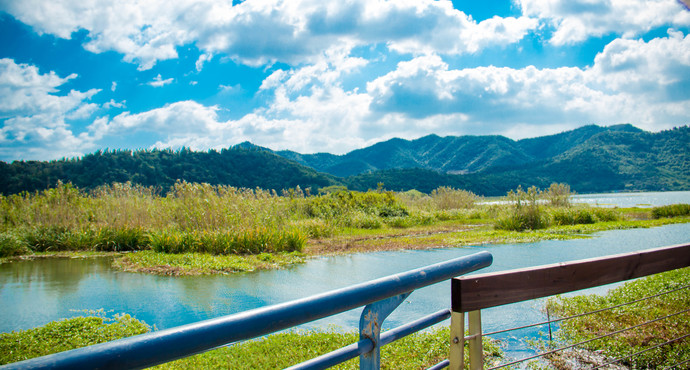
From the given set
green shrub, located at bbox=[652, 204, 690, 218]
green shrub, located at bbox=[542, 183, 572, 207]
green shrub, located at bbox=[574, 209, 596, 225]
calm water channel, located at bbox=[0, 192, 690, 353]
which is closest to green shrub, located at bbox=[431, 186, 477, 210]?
green shrub, located at bbox=[542, 183, 572, 207]

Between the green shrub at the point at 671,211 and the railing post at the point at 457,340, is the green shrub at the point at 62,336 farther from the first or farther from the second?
the green shrub at the point at 671,211

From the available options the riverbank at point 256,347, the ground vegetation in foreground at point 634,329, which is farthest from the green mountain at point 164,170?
the ground vegetation in foreground at point 634,329

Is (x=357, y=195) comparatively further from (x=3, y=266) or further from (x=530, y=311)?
(x=530, y=311)

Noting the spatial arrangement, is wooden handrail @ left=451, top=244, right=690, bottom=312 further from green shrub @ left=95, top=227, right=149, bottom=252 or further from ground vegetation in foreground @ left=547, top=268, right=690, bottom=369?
green shrub @ left=95, top=227, right=149, bottom=252

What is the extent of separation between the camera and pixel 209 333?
0.79 m

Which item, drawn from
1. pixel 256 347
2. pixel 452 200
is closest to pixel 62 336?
pixel 256 347

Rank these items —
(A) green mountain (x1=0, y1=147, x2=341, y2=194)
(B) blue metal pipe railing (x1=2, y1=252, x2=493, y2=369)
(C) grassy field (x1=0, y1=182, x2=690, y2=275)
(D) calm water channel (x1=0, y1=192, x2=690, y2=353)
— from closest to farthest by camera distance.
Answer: (B) blue metal pipe railing (x1=2, y1=252, x2=493, y2=369), (D) calm water channel (x1=0, y1=192, x2=690, y2=353), (C) grassy field (x1=0, y1=182, x2=690, y2=275), (A) green mountain (x1=0, y1=147, x2=341, y2=194)

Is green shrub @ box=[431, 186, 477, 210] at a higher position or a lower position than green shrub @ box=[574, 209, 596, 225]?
higher

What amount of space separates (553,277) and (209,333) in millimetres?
1282

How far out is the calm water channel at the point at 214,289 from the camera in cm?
604

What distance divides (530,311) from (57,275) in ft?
30.8

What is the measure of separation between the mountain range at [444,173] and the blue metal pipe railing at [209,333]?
155ft

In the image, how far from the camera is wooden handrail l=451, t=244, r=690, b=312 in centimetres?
134

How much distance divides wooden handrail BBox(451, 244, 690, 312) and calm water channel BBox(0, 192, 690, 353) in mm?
3001
